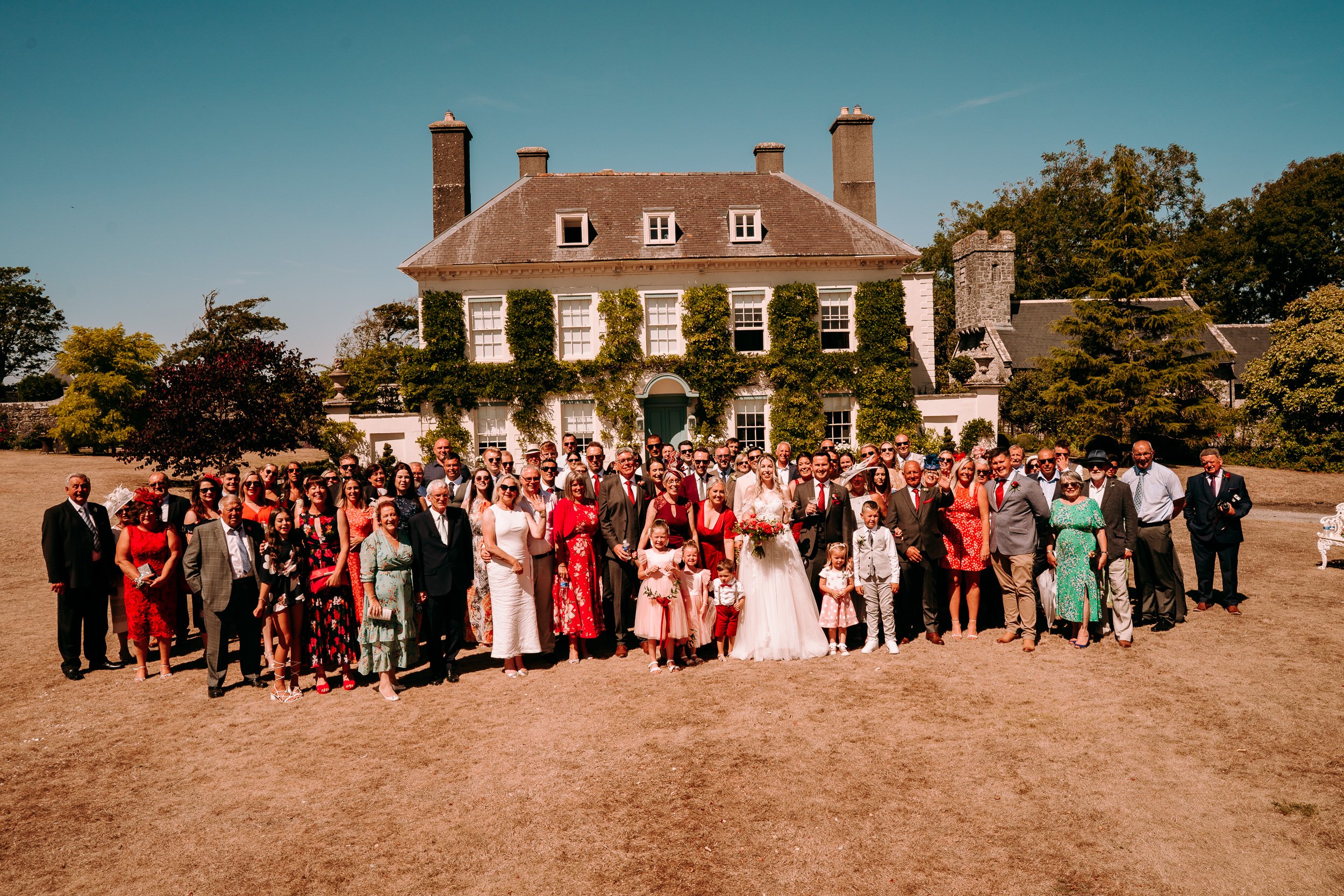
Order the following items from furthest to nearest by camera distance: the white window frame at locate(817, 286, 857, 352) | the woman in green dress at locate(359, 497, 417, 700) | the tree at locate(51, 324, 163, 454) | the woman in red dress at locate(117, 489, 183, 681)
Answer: the tree at locate(51, 324, 163, 454), the white window frame at locate(817, 286, 857, 352), the woman in red dress at locate(117, 489, 183, 681), the woman in green dress at locate(359, 497, 417, 700)

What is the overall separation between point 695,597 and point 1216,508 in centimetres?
631

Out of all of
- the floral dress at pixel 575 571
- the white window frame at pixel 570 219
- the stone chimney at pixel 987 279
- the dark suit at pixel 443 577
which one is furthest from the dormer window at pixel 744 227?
the stone chimney at pixel 987 279

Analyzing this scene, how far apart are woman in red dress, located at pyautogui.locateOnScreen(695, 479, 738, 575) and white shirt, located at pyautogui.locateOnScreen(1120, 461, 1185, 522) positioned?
4473mm

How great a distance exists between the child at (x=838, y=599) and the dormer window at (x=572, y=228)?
1641 cm

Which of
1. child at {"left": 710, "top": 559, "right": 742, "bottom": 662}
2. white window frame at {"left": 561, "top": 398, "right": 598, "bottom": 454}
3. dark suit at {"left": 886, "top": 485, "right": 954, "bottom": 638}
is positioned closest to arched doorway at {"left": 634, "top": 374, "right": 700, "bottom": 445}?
white window frame at {"left": 561, "top": 398, "right": 598, "bottom": 454}

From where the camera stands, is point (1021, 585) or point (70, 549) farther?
point (1021, 585)

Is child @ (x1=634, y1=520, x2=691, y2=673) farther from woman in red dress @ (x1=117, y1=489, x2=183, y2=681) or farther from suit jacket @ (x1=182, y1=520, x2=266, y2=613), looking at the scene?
woman in red dress @ (x1=117, y1=489, x2=183, y2=681)

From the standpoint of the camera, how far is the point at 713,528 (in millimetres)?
7953

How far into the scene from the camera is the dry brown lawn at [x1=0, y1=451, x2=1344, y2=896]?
4.16 metres

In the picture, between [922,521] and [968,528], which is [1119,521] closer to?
[968,528]

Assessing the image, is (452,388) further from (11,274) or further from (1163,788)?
(11,274)

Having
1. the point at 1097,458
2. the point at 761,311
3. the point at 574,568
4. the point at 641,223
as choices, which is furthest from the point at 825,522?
the point at 641,223

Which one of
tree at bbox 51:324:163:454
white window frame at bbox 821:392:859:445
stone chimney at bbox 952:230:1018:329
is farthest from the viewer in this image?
stone chimney at bbox 952:230:1018:329

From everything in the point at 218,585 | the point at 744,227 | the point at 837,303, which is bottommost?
the point at 218,585
